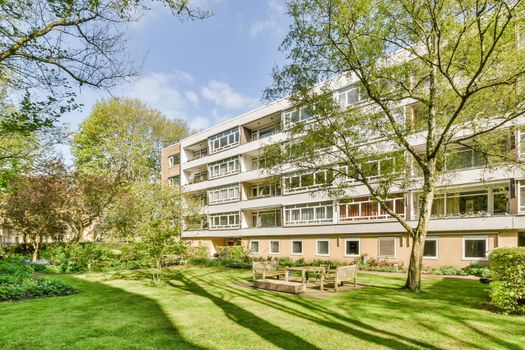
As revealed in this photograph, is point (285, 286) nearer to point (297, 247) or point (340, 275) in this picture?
point (340, 275)

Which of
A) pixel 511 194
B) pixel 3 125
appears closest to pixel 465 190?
pixel 511 194

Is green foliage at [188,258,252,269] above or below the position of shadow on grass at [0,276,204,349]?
below

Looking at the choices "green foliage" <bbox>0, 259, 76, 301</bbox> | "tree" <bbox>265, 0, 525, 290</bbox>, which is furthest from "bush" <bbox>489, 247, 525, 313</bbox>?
"green foliage" <bbox>0, 259, 76, 301</bbox>

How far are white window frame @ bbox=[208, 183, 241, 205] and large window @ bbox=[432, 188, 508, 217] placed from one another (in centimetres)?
1943

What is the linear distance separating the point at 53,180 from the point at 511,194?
32329 millimetres

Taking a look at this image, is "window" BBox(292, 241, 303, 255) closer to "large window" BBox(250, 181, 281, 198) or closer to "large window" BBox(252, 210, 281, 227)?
"large window" BBox(252, 210, 281, 227)

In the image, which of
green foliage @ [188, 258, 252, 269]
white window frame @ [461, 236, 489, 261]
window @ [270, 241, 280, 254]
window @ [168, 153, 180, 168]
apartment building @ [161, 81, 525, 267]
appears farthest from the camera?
window @ [168, 153, 180, 168]

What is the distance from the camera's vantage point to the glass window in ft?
83.8

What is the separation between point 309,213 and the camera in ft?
94.9

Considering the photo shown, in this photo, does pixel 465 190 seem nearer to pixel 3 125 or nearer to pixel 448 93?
pixel 448 93

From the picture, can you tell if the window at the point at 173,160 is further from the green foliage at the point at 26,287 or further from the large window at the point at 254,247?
the green foliage at the point at 26,287

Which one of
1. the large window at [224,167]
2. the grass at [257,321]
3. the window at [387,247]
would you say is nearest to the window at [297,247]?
the window at [387,247]

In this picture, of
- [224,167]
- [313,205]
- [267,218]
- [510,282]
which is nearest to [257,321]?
[510,282]

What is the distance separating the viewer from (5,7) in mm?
7129
